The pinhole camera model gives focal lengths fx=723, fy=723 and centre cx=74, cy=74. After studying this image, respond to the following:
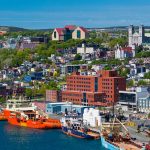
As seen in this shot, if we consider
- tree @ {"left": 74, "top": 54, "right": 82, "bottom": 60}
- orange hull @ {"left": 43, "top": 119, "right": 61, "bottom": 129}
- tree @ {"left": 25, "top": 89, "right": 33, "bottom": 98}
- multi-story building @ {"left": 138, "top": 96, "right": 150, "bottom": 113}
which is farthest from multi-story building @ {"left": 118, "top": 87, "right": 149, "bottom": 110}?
tree @ {"left": 74, "top": 54, "right": 82, "bottom": 60}

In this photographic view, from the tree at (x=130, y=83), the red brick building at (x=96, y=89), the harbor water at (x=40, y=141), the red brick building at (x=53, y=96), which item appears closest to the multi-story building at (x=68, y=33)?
the tree at (x=130, y=83)

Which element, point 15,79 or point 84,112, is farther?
point 15,79

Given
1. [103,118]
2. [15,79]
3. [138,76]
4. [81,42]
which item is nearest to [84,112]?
[103,118]

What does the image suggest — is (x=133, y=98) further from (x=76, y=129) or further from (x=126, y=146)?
(x=126, y=146)

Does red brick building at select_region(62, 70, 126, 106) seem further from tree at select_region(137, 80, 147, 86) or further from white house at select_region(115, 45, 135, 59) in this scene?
white house at select_region(115, 45, 135, 59)

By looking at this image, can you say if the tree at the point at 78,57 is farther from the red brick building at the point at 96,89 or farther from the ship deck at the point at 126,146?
the ship deck at the point at 126,146

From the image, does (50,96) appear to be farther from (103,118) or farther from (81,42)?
(81,42)
